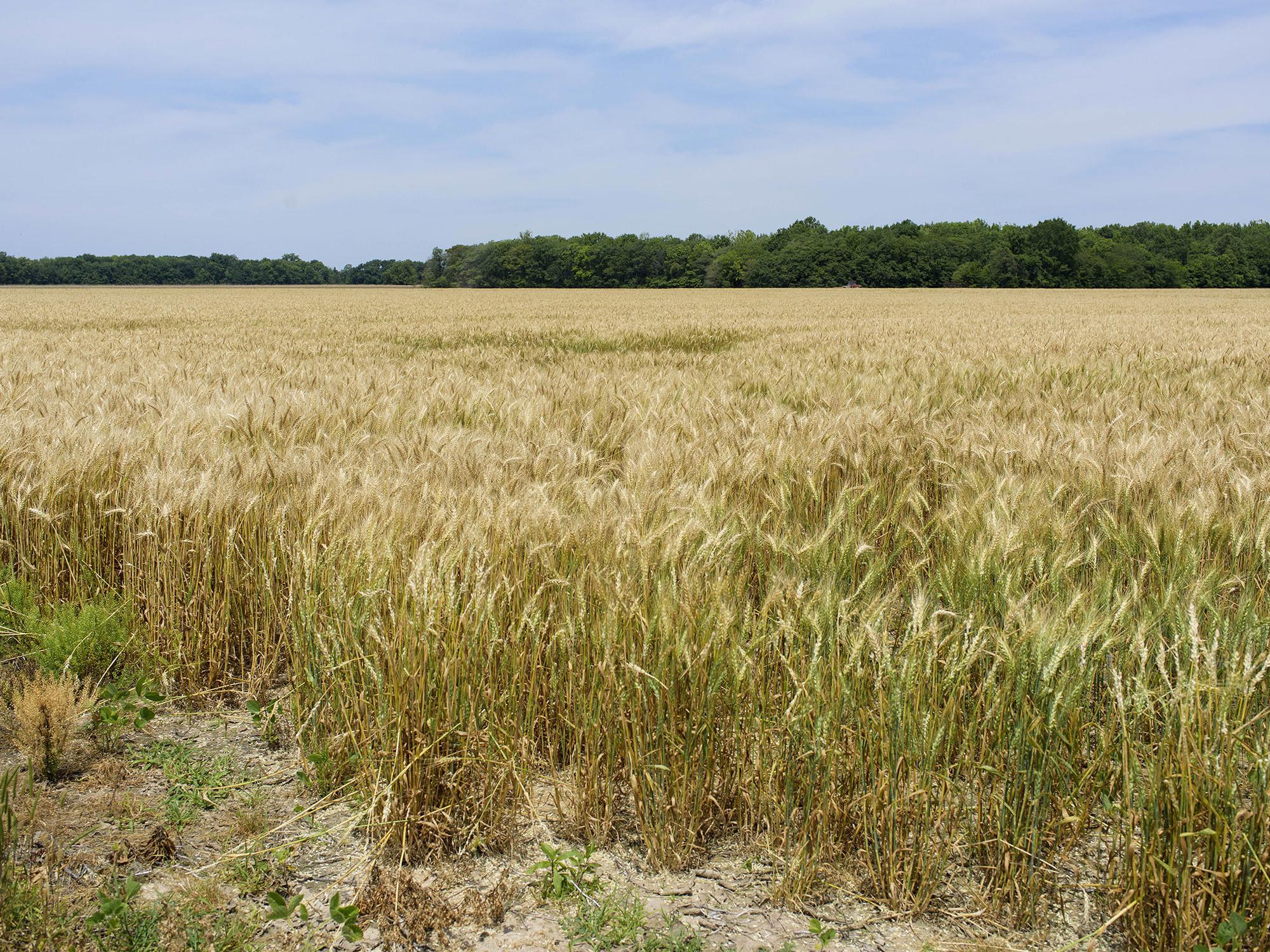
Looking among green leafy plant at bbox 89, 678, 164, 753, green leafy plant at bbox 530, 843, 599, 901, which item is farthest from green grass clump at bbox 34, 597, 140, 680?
green leafy plant at bbox 530, 843, 599, 901

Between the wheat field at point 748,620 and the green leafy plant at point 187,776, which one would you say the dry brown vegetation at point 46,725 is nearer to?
the green leafy plant at point 187,776

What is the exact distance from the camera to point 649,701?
174 centimetres

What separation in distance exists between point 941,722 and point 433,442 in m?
2.26

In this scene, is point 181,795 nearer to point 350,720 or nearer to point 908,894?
point 350,720

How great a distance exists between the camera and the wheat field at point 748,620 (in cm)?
152

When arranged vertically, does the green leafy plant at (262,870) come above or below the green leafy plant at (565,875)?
below

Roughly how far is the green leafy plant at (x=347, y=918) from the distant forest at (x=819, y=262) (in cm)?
8413

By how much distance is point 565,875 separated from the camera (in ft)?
5.18

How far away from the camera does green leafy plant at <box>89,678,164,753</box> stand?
2.07m

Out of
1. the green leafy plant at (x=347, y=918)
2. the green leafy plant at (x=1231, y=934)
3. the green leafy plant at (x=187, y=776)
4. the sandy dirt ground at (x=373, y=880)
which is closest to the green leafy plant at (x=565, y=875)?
the sandy dirt ground at (x=373, y=880)

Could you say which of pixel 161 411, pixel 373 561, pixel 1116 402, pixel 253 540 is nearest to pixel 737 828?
pixel 373 561

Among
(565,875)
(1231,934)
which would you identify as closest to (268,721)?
(565,875)

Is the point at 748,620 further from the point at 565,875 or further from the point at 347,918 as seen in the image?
the point at 347,918

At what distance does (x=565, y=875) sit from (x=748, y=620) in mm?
651
